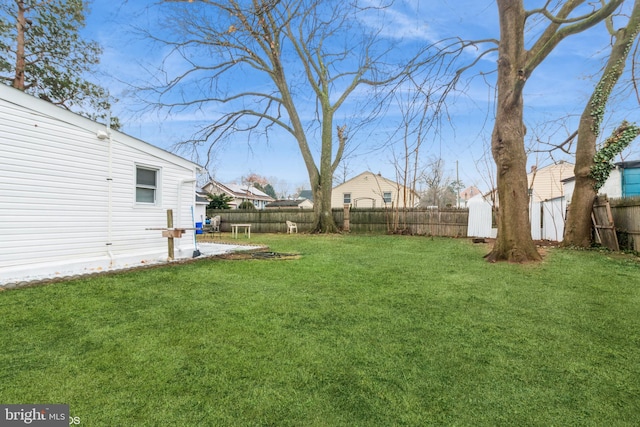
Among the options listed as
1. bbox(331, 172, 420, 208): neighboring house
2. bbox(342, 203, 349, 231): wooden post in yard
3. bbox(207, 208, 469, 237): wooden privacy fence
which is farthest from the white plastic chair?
bbox(331, 172, 420, 208): neighboring house

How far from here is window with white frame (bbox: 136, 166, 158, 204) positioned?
730cm

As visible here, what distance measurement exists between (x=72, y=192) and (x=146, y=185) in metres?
1.63

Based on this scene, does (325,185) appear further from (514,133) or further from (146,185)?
(514,133)

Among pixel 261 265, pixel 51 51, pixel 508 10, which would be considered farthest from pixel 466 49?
pixel 51 51

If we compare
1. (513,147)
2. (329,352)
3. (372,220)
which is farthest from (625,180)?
(329,352)

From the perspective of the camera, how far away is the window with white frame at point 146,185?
288 inches

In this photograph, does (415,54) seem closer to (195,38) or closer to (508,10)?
(508,10)

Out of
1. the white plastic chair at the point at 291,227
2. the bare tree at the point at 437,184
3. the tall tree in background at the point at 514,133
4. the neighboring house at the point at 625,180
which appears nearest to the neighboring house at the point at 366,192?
the bare tree at the point at 437,184

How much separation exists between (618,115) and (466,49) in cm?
620

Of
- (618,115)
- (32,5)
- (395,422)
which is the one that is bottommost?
(395,422)

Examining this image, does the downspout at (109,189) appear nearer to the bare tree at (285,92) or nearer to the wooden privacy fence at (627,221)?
the bare tree at (285,92)

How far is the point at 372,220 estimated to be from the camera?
619 inches

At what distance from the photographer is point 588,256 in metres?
7.08

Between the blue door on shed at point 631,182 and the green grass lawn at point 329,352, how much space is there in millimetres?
9468
